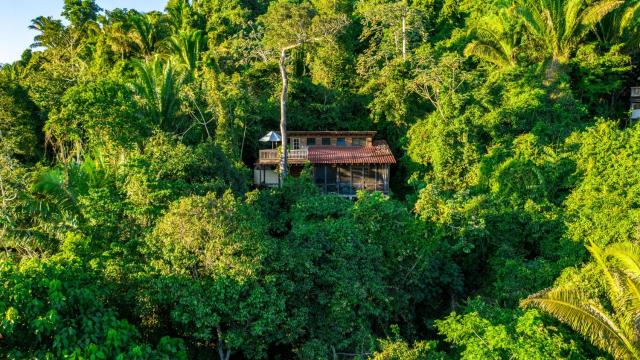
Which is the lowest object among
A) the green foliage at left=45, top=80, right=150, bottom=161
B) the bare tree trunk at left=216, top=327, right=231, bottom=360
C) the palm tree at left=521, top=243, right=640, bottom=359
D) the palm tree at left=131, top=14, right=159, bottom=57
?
the bare tree trunk at left=216, top=327, right=231, bottom=360

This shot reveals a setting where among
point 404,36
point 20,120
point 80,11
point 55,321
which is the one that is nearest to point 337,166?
point 404,36

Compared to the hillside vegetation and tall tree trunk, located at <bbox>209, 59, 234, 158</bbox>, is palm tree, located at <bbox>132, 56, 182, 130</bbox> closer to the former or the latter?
the hillside vegetation

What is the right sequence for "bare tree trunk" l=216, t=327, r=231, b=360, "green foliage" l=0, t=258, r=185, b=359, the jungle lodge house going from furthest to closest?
the jungle lodge house → "bare tree trunk" l=216, t=327, r=231, b=360 → "green foliage" l=0, t=258, r=185, b=359

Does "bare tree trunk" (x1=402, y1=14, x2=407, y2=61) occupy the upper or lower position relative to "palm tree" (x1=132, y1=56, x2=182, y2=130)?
upper

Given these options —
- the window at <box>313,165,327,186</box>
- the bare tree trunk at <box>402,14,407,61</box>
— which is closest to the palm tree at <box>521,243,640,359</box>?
the window at <box>313,165,327,186</box>

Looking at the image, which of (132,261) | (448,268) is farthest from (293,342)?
(448,268)

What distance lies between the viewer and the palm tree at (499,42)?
24047 mm

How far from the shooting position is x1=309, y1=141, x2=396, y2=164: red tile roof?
77.6 feet

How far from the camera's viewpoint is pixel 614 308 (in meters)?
10.9

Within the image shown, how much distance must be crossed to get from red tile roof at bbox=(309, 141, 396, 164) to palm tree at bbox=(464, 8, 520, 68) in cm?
691

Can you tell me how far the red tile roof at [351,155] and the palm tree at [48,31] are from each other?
19326mm

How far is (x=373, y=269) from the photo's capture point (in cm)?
1281

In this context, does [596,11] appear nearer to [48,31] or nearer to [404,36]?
[404,36]

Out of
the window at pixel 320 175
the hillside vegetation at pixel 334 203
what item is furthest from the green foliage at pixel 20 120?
the window at pixel 320 175
